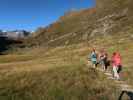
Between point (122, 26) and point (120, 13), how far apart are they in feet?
63.2

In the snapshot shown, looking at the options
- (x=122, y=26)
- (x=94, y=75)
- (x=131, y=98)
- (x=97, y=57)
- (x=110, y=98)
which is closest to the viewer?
(x=131, y=98)

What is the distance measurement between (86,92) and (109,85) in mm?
2271

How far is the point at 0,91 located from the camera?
24.1 metres

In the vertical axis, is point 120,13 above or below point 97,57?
above

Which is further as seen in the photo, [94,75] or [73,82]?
[94,75]

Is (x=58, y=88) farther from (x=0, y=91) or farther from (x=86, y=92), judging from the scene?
(x=0, y=91)

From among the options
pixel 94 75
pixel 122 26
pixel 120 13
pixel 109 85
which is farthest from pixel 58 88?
pixel 120 13

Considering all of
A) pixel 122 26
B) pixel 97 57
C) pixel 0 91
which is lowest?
pixel 0 91

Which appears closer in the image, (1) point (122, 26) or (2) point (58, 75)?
(2) point (58, 75)

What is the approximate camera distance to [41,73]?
101ft

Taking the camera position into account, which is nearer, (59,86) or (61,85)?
(59,86)

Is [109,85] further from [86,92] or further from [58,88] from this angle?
[58,88]

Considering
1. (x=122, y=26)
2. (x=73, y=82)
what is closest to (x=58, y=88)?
(x=73, y=82)

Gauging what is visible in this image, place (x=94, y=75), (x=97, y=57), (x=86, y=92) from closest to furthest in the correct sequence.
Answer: (x=86, y=92), (x=94, y=75), (x=97, y=57)
